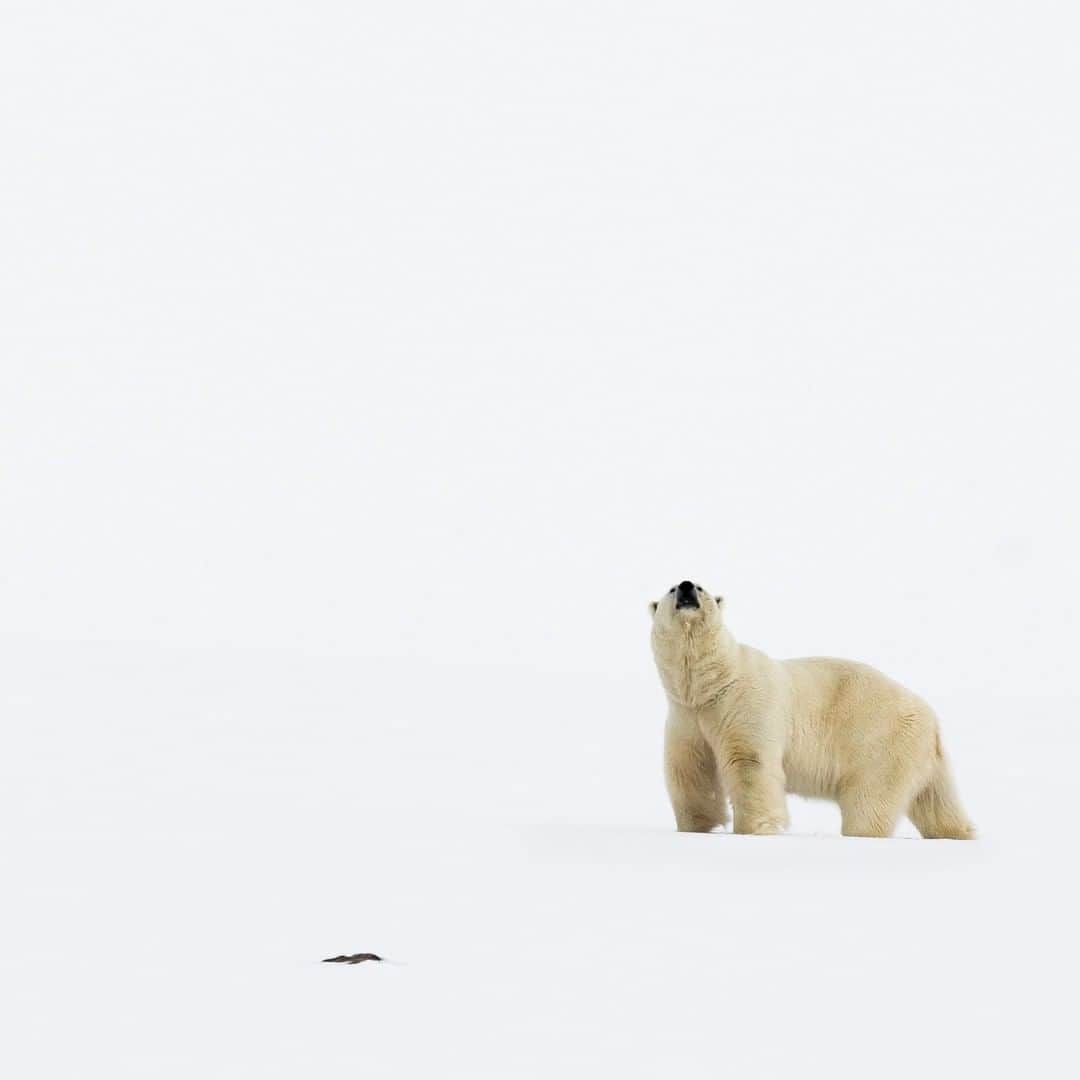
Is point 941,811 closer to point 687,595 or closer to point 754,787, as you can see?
point 754,787

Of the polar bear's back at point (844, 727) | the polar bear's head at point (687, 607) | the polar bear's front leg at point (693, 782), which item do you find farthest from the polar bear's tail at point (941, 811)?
the polar bear's head at point (687, 607)

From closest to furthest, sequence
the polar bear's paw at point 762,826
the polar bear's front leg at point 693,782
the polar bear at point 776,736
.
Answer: the polar bear's paw at point 762,826
the polar bear at point 776,736
the polar bear's front leg at point 693,782

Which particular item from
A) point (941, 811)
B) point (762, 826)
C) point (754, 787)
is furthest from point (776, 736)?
point (941, 811)

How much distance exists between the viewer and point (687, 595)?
9398 mm

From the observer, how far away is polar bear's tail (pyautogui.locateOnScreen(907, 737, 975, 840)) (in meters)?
10.0

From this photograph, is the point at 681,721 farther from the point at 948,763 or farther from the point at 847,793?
the point at 948,763

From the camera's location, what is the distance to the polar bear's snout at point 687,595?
9391mm

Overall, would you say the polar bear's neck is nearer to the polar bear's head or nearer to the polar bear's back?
the polar bear's head

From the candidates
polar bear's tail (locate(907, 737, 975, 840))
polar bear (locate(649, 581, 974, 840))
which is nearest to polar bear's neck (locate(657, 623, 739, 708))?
polar bear (locate(649, 581, 974, 840))

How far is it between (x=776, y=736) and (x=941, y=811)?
54.6 inches

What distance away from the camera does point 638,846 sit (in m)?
8.48

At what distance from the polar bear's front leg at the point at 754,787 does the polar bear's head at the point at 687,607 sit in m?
0.72

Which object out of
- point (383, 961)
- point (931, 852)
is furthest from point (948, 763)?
point (383, 961)

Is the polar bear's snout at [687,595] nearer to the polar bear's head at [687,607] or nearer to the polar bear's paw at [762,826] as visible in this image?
the polar bear's head at [687,607]
